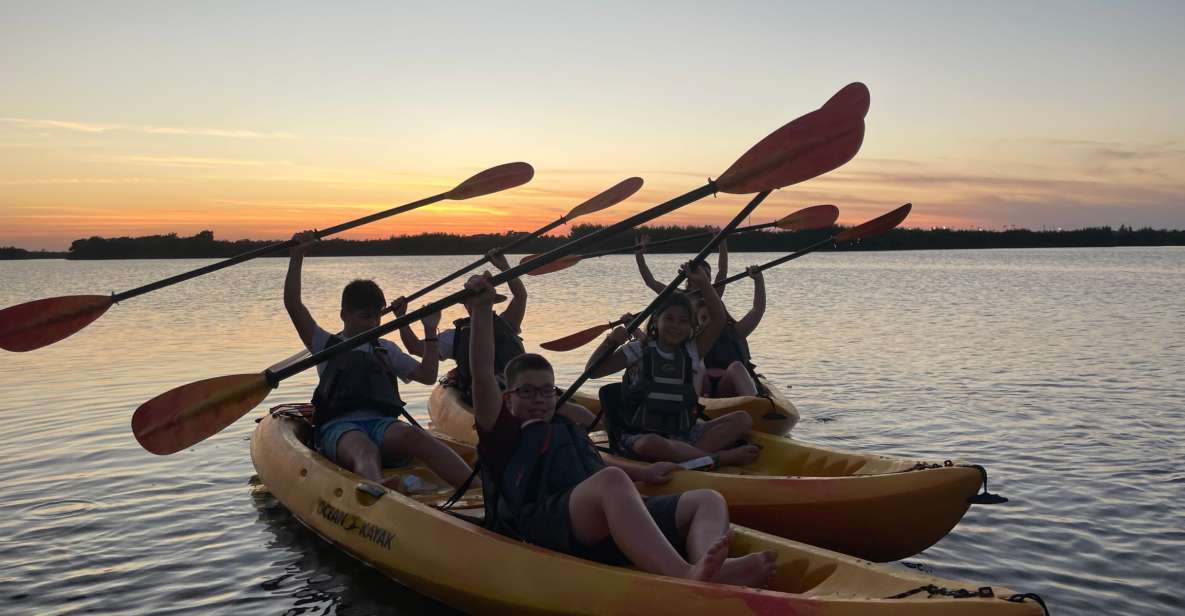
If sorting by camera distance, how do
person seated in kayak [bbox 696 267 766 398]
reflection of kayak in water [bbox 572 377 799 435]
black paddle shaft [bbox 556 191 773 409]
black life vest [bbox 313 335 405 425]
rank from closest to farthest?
black paddle shaft [bbox 556 191 773 409], black life vest [bbox 313 335 405 425], reflection of kayak in water [bbox 572 377 799 435], person seated in kayak [bbox 696 267 766 398]

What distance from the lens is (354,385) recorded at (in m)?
5.37

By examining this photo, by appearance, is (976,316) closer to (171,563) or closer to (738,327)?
(738,327)

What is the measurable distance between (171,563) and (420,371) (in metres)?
1.72

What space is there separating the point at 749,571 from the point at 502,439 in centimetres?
109

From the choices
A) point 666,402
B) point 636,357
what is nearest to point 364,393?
point 636,357

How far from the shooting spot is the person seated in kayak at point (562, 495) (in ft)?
11.1

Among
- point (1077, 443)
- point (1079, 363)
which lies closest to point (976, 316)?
point (1079, 363)

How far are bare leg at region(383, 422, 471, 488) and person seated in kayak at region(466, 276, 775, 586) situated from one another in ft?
4.29

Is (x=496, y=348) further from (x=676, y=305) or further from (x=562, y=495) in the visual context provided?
(x=562, y=495)

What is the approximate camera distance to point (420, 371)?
5.49 m

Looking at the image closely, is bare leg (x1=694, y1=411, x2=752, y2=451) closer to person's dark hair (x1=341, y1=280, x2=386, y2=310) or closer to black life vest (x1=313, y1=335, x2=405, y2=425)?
black life vest (x1=313, y1=335, x2=405, y2=425)

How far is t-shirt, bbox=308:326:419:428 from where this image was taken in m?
5.30

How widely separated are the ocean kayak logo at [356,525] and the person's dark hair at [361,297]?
3.54 ft

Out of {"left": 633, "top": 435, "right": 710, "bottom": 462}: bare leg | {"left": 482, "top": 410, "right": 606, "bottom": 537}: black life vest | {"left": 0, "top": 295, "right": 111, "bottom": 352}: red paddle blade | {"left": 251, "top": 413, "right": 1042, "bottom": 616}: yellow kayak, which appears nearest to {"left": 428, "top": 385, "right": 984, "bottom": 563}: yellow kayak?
{"left": 633, "top": 435, "right": 710, "bottom": 462}: bare leg
